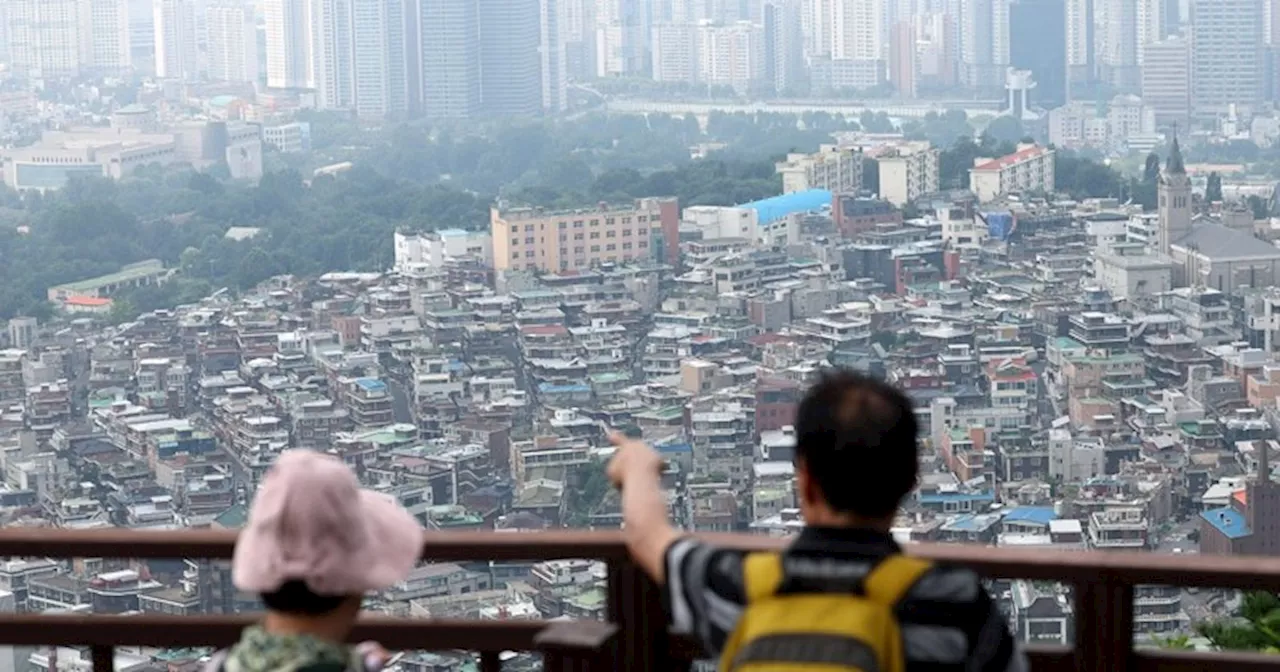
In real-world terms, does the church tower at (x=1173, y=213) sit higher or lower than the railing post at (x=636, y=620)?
lower

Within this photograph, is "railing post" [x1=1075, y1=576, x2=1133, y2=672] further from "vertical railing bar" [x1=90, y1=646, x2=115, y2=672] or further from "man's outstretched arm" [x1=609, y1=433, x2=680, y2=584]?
"vertical railing bar" [x1=90, y1=646, x2=115, y2=672]

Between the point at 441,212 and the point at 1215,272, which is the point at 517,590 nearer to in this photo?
the point at 1215,272

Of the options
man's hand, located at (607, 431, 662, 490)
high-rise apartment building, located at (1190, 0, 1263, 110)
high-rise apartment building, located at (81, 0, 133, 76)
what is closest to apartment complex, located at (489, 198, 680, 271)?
high-rise apartment building, located at (1190, 0, 1263, 110)

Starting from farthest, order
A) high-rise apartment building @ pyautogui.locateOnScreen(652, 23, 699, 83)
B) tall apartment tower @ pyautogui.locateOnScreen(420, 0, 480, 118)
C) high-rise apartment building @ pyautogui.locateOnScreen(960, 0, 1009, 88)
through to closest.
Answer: high-rise apartment building @ pyautogui.locateOnScreen(652, 23, 699, 83)
high-rise apartment building @ pyautogui.locateOnScreen(960, 0, 1009, 88)
tall apartment tower @ pyautogui.locateOnScreen(420, 0, 480, 118)

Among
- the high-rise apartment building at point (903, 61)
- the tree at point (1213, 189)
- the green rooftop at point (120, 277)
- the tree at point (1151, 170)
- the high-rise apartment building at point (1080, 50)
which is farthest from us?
the high-rise apartment building at point (903, 61)

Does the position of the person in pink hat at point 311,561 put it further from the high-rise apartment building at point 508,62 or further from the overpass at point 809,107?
the overpass at point 809,107

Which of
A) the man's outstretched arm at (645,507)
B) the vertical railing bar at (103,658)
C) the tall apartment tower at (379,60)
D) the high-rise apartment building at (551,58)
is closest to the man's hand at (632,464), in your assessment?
the man's outstretched arm at (645,507)

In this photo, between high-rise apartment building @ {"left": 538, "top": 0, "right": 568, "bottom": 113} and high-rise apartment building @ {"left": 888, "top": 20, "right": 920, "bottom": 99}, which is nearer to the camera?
high-rise apartment building @ {"left": 538, "top": 0, "right": 568, "bottom": 113}
